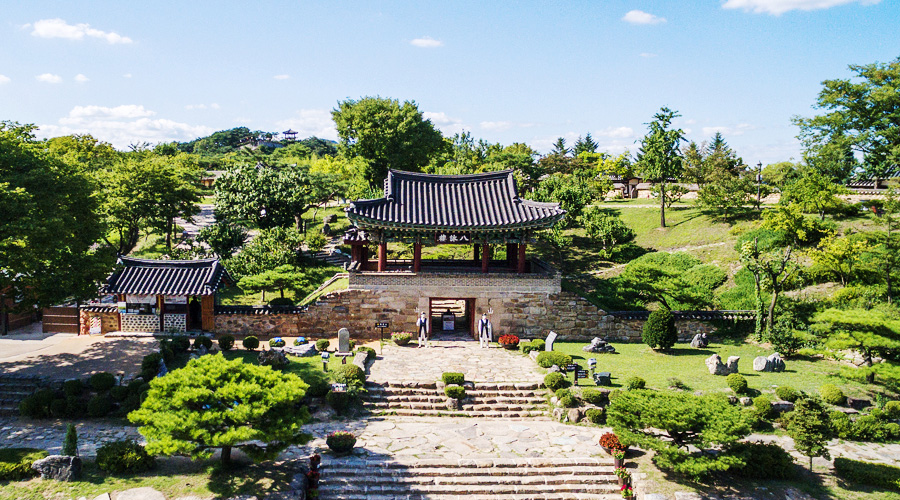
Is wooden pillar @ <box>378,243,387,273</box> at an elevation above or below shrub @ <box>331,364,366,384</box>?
above

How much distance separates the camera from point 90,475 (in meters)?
16.5

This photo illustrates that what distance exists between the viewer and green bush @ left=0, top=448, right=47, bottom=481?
52.9 feet

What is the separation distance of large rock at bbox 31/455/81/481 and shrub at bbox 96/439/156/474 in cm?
70

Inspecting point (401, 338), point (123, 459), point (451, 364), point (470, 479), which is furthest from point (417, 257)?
point (123, 459)

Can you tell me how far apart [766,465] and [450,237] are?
55.2 feet

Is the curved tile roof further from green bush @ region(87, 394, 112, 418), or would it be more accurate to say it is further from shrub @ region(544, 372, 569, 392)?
green bush @ region(87, 394, 112, 418)

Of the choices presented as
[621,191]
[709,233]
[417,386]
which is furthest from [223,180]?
[621,191]

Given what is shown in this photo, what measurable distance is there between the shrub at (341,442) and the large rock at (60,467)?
696 cm

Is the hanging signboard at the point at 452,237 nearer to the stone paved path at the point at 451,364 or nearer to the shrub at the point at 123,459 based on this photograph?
the stone paved path at the point at 451,364

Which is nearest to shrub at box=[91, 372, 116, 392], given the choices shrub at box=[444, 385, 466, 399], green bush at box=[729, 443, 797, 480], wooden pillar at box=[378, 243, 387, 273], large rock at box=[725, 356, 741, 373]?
shrub at box=[444, 385, 466, 399]

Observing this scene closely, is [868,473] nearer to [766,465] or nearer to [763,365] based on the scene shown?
[766,465]

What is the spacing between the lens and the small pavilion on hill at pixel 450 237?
28.4 meters

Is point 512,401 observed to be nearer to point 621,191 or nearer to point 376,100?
point 376,100

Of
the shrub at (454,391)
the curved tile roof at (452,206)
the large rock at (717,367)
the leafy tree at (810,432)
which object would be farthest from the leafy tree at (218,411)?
the large rock at (717,367)
